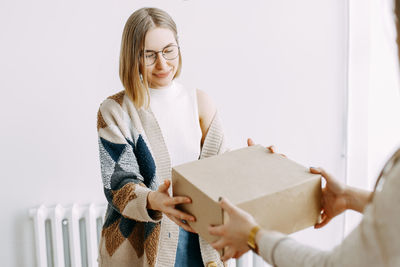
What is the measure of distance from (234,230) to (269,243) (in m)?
0.08

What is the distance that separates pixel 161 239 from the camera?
119 centimetres

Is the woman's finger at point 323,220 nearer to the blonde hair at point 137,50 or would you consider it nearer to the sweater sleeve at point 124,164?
the sweater sleeve at point 124,164

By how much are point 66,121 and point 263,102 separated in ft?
2.75

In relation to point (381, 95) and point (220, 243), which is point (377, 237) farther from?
point (381, 95)

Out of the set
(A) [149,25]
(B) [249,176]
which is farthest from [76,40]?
(B) [249,176]

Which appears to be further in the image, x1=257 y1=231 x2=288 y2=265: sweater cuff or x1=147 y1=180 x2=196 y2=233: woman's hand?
x1=147 y1=180 x2=196 y2=233: woman's hand

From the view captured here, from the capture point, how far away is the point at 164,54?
47.1 inches

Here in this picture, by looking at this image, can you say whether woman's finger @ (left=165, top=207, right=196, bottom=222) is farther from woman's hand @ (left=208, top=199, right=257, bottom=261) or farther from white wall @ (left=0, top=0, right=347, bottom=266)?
white wall @ (left=0, top=0, right=347, bottom=266)

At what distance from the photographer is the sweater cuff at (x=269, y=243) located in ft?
2.67

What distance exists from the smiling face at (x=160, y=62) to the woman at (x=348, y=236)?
1.60 feet

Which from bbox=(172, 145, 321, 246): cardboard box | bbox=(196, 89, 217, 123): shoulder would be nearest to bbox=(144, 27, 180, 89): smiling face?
bbox=(196, 89, 217, 123): shoulder

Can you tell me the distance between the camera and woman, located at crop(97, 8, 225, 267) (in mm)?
1150

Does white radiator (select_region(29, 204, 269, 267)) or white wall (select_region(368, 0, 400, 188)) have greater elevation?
white wall (select_region(368, 0, 400, 188))

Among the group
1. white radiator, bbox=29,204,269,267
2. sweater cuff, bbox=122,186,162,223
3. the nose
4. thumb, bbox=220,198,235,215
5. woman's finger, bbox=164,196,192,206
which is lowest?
white radiator, bbox=29,204,269,267
